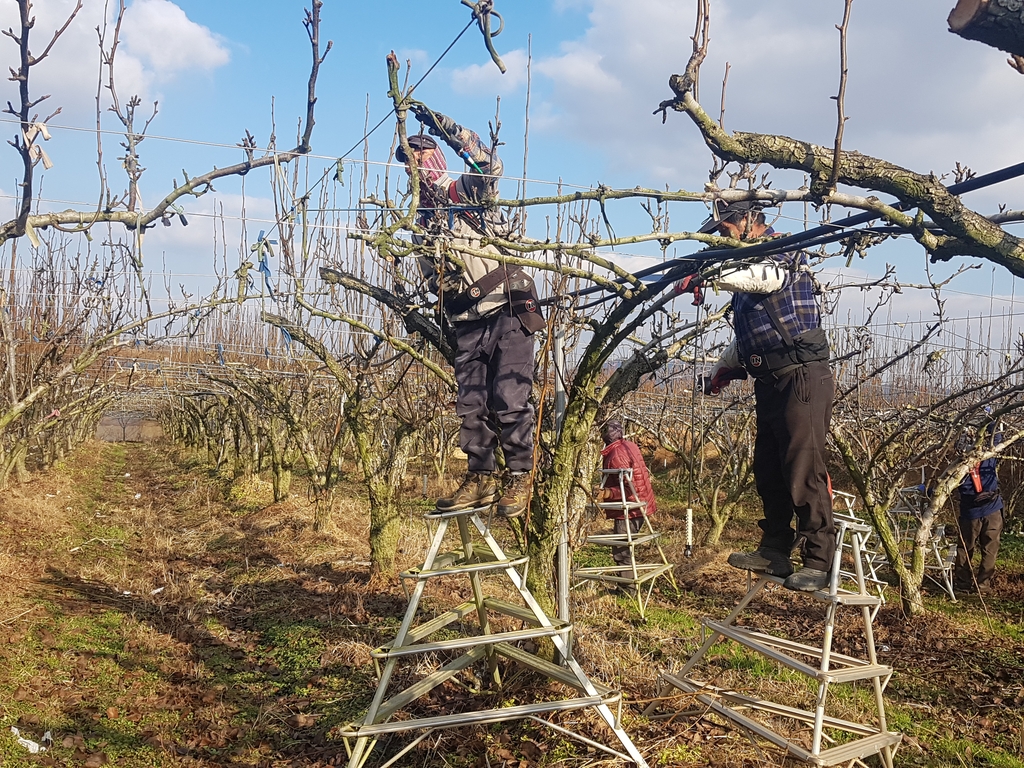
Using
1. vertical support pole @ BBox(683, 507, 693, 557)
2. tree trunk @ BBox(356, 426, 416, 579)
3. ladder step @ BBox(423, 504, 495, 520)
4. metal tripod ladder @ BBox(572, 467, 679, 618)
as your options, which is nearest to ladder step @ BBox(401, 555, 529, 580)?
ladder step @ BBox(423, 504, 495, 520)

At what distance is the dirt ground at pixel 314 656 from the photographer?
13.9 ft

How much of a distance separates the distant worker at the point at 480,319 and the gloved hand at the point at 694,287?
2.49 feet

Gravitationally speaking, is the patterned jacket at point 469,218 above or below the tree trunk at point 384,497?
above

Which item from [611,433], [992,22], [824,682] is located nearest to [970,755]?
[824,682]

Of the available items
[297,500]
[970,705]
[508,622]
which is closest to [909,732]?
[970,705]

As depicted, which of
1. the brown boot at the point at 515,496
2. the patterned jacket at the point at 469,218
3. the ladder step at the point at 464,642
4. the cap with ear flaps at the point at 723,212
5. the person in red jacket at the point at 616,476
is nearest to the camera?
the cap with ear flaps at the point at 723,212

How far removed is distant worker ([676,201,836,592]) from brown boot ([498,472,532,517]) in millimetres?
1200

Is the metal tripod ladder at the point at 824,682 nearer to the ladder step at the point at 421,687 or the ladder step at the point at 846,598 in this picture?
the ladder step at the point at 846,598

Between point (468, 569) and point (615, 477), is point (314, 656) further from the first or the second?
point (615, 477)

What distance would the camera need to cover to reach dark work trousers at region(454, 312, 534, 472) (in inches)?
155

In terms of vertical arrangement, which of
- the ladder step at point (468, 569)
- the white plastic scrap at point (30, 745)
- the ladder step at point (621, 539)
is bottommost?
the white plastic scrap at point (30, 745)

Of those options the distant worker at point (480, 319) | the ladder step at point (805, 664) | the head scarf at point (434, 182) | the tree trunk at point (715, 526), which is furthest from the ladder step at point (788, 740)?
the tree trunk at point (715, 526)

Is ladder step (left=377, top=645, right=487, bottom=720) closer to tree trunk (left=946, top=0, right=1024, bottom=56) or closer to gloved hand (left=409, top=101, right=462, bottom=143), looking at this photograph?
gloved hand (left=409, top=101, right=462, bottom=143)

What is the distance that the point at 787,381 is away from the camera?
3.50m
